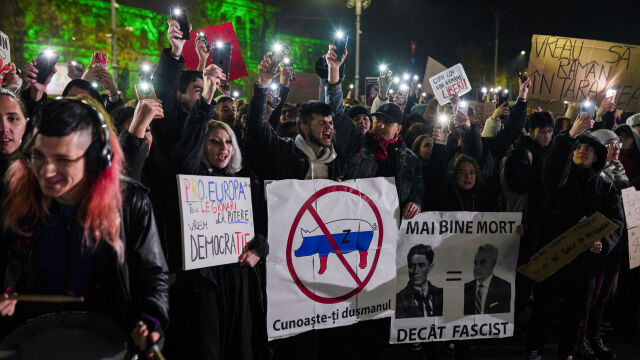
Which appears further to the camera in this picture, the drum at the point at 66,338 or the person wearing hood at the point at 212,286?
the person wearing hood at the point at 212,286

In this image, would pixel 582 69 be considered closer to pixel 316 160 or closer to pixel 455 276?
pixel 455 276

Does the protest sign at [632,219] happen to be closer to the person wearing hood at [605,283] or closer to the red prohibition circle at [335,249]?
the person wearing hood at [605,283]

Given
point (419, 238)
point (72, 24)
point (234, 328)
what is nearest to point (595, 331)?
point (419, 238)

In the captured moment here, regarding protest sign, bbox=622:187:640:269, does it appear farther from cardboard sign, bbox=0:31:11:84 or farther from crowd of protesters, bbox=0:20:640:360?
cardboard sign, bbox=0:31:11:84

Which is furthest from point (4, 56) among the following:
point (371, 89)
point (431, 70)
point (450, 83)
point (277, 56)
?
point (431, 70)

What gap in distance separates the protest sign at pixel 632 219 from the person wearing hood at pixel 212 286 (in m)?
3.70

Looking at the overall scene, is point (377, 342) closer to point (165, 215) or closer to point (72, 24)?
point (165, 215)

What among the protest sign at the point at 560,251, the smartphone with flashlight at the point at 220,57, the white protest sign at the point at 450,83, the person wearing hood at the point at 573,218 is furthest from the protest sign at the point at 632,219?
the smartphone with flashlight at the point at 220,57

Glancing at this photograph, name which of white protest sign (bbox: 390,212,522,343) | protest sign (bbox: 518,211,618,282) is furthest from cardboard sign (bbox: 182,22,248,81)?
protest sign (bbox: 518,211,618,282)

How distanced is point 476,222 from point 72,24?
3817 cm

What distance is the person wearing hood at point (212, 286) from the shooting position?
3590 millimetres

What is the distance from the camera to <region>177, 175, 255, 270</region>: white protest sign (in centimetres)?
359

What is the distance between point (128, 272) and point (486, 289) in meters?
3.29

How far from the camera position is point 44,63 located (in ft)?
15.4
